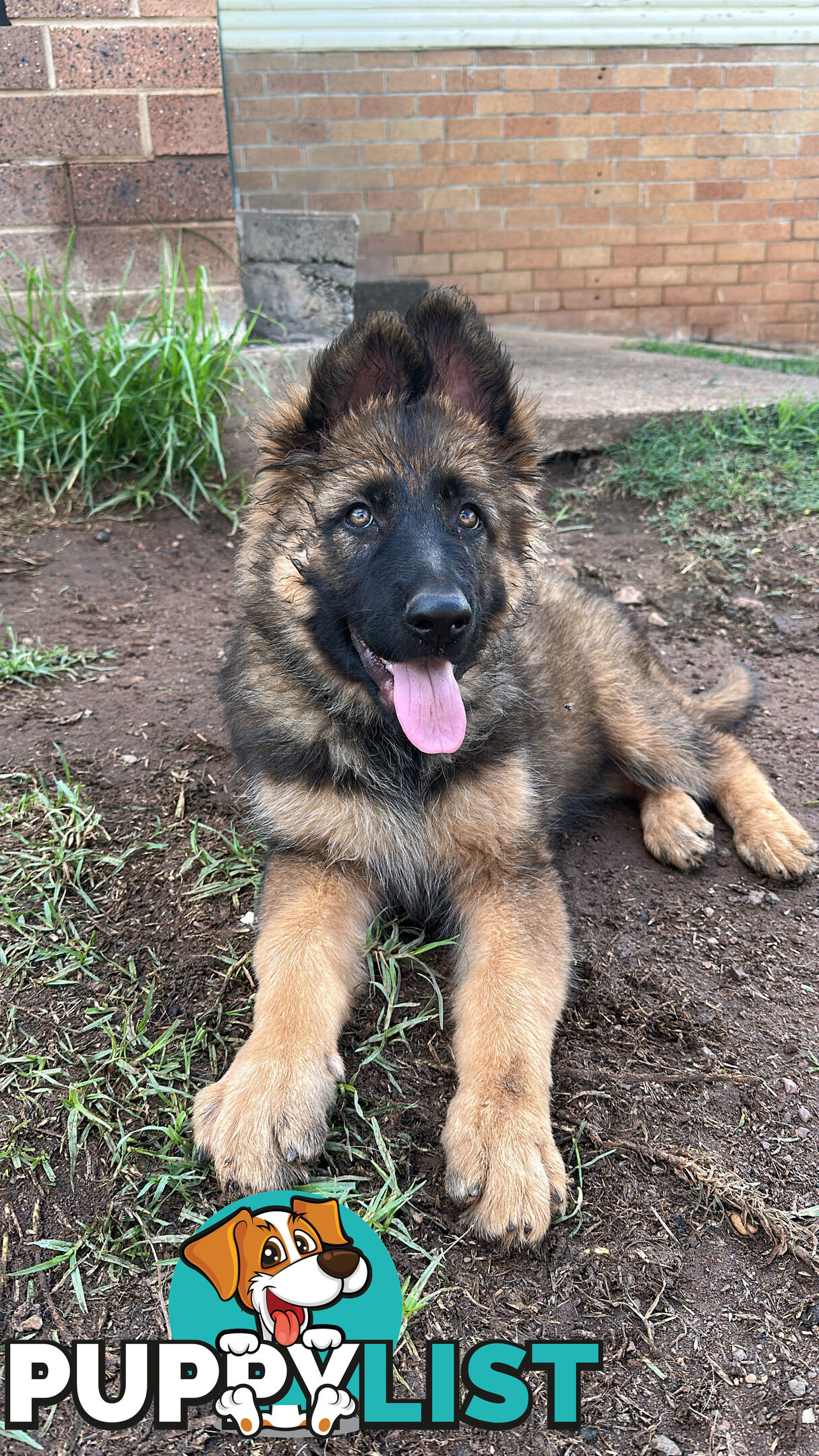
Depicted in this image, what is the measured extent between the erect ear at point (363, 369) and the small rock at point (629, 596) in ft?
8.22

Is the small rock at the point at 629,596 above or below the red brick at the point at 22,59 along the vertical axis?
below

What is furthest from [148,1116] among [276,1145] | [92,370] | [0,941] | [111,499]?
[92,370]

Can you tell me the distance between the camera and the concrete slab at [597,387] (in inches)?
212

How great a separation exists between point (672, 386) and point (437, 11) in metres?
4.26

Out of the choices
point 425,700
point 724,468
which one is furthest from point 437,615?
point 724,468

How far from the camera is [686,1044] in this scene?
2.56 m

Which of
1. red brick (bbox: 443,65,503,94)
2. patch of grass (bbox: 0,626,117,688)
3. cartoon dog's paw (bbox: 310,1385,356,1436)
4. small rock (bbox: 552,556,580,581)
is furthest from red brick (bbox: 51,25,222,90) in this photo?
cartoon dog's paw (bbox: 310,1385,356,1436)

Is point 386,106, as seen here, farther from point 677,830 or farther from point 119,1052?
point 119,1052

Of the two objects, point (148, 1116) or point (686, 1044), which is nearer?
point (148, 1116)

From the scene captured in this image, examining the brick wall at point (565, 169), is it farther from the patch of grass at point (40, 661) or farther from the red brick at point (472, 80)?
the patch of grass at point (40, 661)

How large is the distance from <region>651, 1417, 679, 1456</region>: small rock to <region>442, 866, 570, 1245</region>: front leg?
1.26 ft

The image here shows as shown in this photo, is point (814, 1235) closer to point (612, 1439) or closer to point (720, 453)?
point (612, 1439)

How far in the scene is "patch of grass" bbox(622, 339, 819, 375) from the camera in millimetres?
8258

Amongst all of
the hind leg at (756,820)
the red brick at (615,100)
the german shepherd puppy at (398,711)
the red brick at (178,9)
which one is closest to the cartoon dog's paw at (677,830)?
the hind leg at (756,820)
